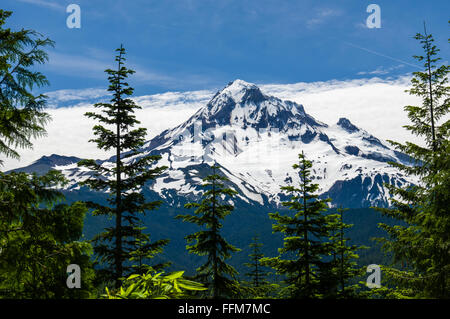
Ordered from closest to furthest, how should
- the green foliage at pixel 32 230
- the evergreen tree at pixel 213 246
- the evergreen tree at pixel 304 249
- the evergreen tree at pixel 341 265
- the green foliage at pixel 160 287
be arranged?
the green foliage at pixel 160 287 < the green foliage at pixel 32 230 < the evergreen tree at pixel 213 246 < the evergreen tree at pixel 304 249 < the evergreen tree at pixel 341 265

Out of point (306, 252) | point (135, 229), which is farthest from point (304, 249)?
point (135, 229)

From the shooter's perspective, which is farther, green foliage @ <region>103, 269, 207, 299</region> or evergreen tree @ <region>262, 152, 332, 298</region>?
evergreen tree @ <region>262, 152, 332, 298</region>

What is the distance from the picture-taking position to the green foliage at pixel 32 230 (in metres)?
6.29

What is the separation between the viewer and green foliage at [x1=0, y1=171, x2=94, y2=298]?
20.6 feet

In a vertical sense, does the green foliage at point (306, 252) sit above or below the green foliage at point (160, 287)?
below

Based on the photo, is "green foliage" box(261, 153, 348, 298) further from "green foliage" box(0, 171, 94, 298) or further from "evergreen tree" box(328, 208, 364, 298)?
"green foliage" box(0, 171, 94, 298)

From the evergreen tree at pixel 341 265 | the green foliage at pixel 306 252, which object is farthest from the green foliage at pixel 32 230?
the evergreen tree at pixel 341 265

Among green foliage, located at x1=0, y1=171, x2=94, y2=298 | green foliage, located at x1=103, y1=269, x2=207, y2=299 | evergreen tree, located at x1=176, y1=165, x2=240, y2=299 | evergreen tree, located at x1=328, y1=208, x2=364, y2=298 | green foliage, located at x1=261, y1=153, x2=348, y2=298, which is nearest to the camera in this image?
green foliage, located at x1=103, y1=269, x2=207, y2=299

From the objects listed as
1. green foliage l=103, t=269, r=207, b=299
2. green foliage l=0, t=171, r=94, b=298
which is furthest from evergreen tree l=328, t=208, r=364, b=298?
green foliage l=103, t=269, r=207, b=299

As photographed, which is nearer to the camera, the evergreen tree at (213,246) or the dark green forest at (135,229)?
the dark green forest at (135,229)

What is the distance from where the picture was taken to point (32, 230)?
6543 millimetres

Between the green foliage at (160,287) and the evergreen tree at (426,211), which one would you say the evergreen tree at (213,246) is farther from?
the green foliage at (160,287)

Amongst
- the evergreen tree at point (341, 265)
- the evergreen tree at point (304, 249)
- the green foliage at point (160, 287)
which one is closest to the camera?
the green foliage at point (160, 287)
